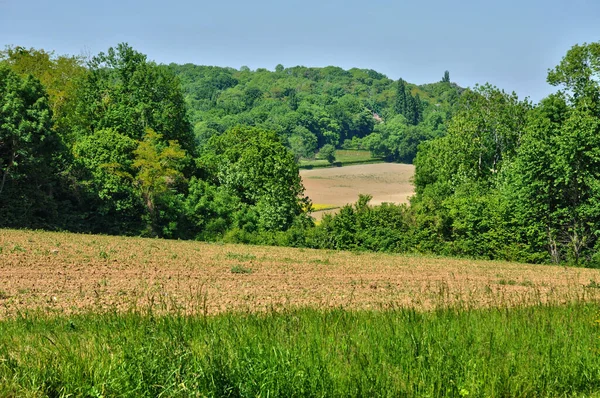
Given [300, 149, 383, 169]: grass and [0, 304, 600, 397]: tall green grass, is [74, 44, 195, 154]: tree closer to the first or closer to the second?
[0, 304, 600, 397]: tall green grass

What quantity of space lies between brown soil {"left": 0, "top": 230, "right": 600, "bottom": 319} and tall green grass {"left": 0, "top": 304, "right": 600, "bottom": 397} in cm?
211

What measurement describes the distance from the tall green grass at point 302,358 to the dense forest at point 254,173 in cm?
3171

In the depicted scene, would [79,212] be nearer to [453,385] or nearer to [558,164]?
[558,164]

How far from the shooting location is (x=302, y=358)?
683cm

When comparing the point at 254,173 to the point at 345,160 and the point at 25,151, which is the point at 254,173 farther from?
the point at 345,160

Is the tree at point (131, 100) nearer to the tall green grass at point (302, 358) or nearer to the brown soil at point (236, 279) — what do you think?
the brown soil at point (236, 279)

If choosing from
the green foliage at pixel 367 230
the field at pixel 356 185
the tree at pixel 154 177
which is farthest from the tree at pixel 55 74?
the field at pixel 356 185

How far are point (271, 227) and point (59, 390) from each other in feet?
142

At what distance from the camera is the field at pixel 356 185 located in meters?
94.9

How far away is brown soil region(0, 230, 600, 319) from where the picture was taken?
13.4m

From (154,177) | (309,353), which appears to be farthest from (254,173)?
(309,353)

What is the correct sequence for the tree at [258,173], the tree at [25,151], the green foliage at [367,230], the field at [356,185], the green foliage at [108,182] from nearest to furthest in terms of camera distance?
the tree at [25,151] → the green foliage at [367,230] → the green foliage at [108,182] → the tree at [258,173] → the field at [356,185]

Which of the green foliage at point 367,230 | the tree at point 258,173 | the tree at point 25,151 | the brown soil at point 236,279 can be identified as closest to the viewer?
the brown soil at point 236,279

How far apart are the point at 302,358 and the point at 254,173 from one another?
1951 inches
